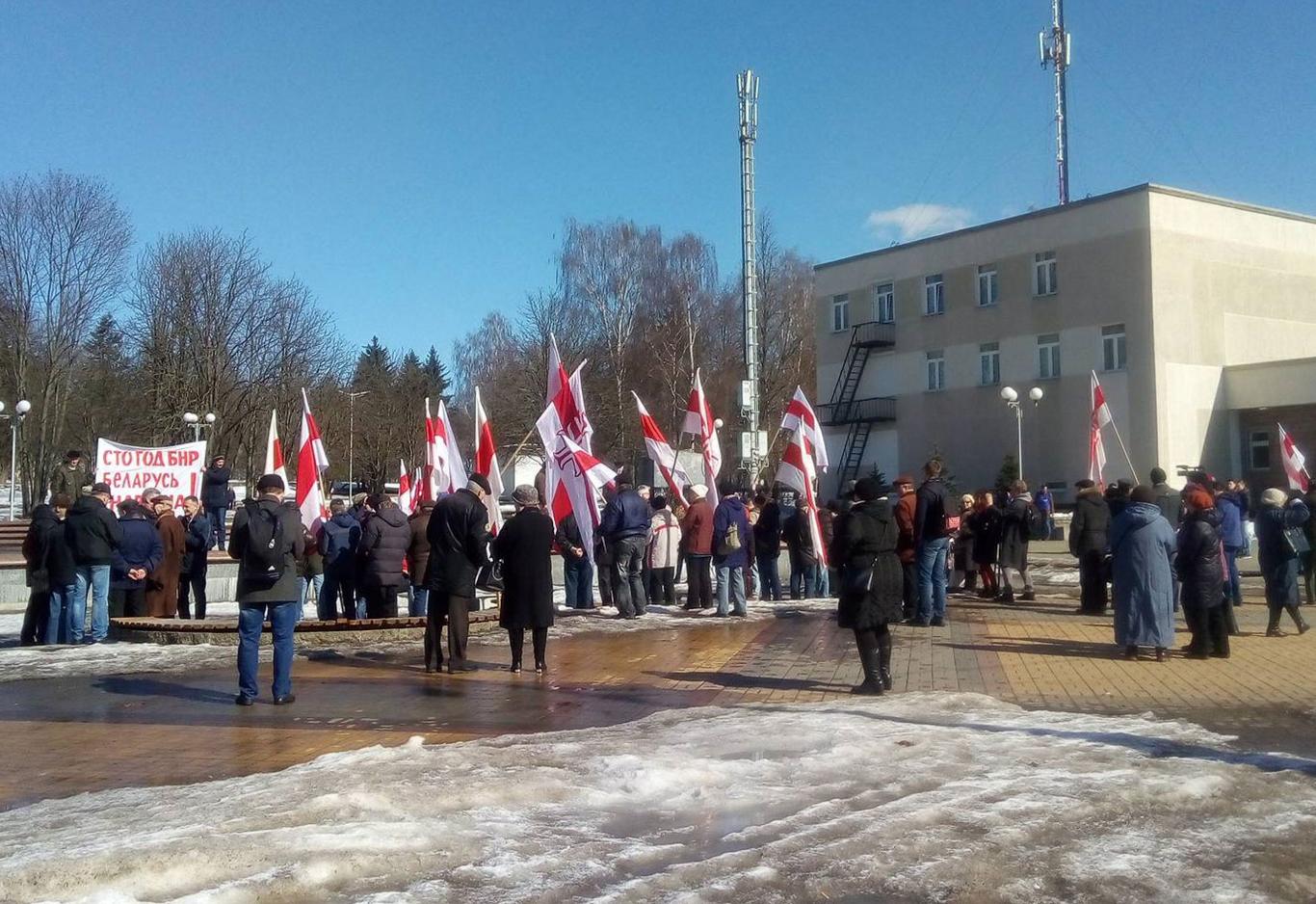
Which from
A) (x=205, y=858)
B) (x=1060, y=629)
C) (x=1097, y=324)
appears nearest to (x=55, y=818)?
(x=205, y=858)

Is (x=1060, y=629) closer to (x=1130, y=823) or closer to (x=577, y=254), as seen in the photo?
(x=1130, y=823)

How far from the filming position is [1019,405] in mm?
42750

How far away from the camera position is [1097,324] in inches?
1607

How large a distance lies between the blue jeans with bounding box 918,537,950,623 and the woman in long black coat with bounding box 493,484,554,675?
532 cm

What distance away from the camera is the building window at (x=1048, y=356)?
42.2m

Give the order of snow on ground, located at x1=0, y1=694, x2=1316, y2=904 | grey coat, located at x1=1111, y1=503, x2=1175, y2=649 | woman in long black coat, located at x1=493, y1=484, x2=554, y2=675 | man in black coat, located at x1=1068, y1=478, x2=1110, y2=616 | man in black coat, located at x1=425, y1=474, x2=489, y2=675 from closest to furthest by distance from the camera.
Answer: snow on ground, located at x1=0, y1=694, x2=1316, y2=904
woman in long black coat, located at x1=493, y1=484, x2=554, y2=675
man in black coat, located at x1=425, y1=474, x2=489, y2=675
grey coat, located at x1=1111, y1=503, x2=1175, y2=649
man in black coat, located at x1=1068, y1=478, x2=1110, y2=616

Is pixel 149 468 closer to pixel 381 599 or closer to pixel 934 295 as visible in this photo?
pixel 381 599

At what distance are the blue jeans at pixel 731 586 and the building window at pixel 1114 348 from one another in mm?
27821

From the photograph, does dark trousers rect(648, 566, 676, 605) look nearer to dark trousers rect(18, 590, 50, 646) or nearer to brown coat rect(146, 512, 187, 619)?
brown coat rect(146, 512, 187, 619)

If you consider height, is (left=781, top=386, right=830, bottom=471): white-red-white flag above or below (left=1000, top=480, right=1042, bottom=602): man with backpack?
above

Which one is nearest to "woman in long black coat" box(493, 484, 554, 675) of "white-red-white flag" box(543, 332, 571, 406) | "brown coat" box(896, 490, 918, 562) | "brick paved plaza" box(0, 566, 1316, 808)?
"brick paved plaza" box(0, 566, 1316, 808)

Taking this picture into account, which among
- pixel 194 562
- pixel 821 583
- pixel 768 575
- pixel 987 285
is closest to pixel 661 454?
pixel 768 575

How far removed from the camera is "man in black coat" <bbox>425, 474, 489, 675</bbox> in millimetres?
11516

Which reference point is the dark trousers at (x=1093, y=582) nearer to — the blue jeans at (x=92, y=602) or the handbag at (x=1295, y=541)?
the handbag at (x=1295, y=541)
